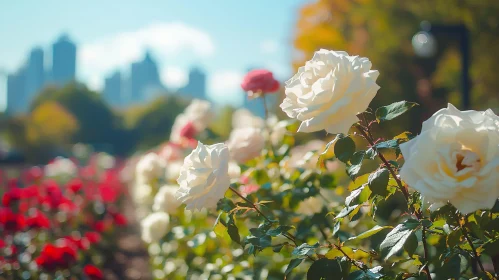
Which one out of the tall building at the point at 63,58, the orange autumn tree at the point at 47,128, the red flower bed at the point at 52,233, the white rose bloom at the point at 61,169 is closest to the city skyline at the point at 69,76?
the tall building at the point at 63,58

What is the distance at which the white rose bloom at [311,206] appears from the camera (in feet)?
6.77

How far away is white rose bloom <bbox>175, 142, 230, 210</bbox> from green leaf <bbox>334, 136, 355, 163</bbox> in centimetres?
32

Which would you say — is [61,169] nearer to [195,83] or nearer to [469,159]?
[469,159]

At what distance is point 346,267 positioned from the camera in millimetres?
1187

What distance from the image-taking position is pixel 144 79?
155 m

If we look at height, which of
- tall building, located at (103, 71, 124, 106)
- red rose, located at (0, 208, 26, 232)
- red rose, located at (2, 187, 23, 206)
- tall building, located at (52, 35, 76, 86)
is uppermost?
red rose, located at (0, 208, 26, 232)

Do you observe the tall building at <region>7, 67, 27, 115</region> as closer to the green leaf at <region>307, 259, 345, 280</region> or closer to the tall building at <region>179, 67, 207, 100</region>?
the tall building at <region>179, 67, 207, 100</region>

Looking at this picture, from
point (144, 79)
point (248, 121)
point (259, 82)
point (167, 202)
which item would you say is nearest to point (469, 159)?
point (259, 82)

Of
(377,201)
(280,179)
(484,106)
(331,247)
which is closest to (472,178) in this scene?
(377,201)

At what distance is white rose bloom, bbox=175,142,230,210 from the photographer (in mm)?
1312

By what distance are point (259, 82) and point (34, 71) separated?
5400 inches

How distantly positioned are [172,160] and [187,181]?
2.57 m

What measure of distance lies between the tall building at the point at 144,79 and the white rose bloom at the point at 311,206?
154 m

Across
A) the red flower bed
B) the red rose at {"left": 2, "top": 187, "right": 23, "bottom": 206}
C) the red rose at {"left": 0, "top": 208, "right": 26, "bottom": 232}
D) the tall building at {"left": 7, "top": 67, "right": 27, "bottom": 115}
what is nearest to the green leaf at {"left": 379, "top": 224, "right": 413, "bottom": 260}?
the red flower bed
